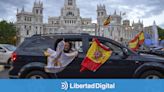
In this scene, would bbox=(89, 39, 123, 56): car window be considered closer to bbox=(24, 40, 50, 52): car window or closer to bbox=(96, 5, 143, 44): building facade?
bbox=(24, 40, 50, 52): car window

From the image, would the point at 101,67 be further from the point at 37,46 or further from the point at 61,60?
the point at 37,46

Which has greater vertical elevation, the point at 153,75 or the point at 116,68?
the point at 116,68

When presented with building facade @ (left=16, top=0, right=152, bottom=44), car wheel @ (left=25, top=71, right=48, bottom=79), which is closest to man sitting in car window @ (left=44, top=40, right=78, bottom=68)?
car wheel @ (left=25, top=71, right=48, bottom=79)

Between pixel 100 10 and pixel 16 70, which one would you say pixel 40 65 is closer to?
pixel 16 70

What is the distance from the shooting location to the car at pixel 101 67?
10.9m

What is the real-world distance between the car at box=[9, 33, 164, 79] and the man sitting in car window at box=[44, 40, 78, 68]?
0.14m

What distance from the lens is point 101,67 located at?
35.9 feet

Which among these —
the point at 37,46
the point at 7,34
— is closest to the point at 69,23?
the point at 7,34

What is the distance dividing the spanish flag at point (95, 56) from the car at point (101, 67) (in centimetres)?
14

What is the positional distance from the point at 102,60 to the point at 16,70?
2.68 metres

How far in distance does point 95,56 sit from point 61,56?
40.6 inches

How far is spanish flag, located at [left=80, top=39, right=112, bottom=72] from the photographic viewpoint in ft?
35.2

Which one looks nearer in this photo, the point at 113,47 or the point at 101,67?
the point at 101,67

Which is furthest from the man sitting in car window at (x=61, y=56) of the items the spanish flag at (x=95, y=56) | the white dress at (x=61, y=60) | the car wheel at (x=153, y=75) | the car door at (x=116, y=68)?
the car wheel at (x=153, y=75)
